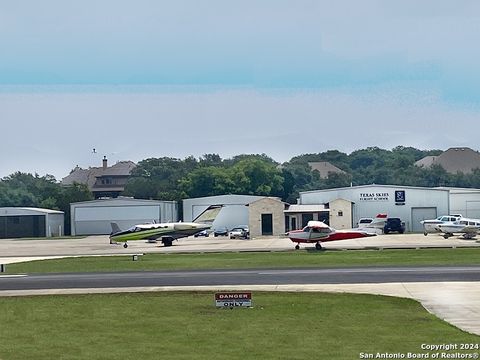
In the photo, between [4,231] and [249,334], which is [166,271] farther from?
[4,231]

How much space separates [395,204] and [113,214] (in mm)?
45682

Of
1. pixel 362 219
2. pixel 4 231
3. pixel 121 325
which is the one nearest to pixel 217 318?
pixel 121 325

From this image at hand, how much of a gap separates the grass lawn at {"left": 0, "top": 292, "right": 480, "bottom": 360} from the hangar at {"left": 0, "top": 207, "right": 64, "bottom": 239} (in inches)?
4190

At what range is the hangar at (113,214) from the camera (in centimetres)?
13425

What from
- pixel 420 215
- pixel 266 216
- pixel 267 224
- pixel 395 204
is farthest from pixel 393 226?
pixel 266 216

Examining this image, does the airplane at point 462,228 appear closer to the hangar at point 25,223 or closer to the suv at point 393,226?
the suv at point 393,226

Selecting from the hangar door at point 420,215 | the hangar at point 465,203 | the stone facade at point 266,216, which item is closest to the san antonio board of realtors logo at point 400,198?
the hangar door at point 420,215

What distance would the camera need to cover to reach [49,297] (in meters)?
36.8

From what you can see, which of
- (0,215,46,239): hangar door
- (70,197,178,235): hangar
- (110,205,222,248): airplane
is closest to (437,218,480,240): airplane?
(110,205,222,248): airplane

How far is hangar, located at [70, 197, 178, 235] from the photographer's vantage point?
134250 millimetres

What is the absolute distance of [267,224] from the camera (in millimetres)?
108688

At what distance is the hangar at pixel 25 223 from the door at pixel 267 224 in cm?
4563

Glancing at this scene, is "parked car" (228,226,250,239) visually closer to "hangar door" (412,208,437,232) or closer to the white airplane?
"hangar door" (412,208,437,232)

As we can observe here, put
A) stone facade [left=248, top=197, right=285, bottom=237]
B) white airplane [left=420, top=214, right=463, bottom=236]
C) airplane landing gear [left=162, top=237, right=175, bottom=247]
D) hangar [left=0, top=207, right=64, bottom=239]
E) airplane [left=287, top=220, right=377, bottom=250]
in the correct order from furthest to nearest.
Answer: hangar [left=0, top=207, right=64, bottom=239], stone facade [left=248, top=197, right=285, bottom=237], white airplane [left=420, top=214, right=463, bottom=236], airplane landing gear [left=162, top=237, right=175, bottom=247], airplane [left=287, top=220, right=377, bottom=250]
